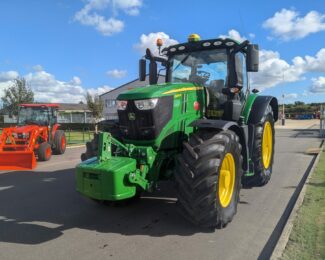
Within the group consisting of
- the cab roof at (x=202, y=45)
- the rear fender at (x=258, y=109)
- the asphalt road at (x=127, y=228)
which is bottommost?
the asphalt road at (x=127, y=228)

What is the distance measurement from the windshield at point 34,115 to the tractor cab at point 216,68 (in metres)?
9.52

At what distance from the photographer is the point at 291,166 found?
10781 mm

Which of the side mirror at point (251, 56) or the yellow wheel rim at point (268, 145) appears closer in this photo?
the side mirror at point (251, 56)

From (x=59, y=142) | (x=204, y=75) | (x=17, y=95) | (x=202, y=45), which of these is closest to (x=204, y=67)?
(x=204, y=75)

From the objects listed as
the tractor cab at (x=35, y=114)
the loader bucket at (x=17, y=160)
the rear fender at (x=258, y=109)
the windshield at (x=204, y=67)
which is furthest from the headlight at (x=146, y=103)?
the tractor cab at (x=35, y=114)

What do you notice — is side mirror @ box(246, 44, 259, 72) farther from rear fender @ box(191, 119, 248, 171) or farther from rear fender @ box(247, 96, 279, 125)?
rear fender @ box(247, 96, 279, 125)

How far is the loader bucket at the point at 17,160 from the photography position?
10.4 m

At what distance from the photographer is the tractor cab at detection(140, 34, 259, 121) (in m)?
6.44

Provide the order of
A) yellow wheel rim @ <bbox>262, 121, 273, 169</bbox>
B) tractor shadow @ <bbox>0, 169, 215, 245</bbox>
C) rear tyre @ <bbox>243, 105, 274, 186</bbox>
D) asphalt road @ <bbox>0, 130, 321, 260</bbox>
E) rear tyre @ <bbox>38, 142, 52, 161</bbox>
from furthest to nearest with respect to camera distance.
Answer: rear tyre @ <bbox>38, 142, 52, 161</bbox> < yellow wheel rim @ <bbox>262, 121, 273, 169</bbox> < rear tyre @ <bbox>243, 105, 274, 186</bbox> < tractor shadow @ <bbox>0, 169, 215, 245</bbox> < asphalt road @ <bbox>0, 130, 321, 260</bbox>

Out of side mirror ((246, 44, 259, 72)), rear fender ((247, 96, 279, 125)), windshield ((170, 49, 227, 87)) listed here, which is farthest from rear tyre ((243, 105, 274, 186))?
side mirror ((246, 44, 259, 72))

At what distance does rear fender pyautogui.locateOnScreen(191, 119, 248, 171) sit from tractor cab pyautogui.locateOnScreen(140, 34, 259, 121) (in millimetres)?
327

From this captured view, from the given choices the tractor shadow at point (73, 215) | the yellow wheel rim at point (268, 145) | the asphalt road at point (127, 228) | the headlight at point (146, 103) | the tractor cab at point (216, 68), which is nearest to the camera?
the asphalt road at point (127, 228)

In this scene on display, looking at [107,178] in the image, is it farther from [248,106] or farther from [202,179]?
[248,106]

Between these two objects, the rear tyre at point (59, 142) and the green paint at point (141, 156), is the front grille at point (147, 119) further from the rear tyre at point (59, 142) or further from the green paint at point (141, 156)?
the rear tyre at point (59, 142)
